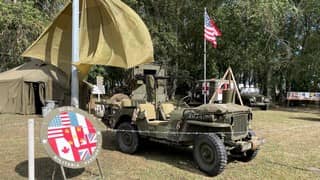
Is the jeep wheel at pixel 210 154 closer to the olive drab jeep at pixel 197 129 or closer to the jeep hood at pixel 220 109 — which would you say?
the olive drab jeep at pixel 197 129

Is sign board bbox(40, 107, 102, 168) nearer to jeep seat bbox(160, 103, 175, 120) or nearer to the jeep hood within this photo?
the jeep hood

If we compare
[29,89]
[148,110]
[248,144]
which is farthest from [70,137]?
[29,89]

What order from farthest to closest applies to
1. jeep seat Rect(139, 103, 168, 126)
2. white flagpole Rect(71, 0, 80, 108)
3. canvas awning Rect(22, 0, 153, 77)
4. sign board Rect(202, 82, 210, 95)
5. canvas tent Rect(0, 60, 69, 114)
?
sign board Rect(202, 82, 210, 95) < canvas tent Rect(0, 60, 69, 114) < canvas awning Rect(22, 0, 153, 77) < jeep seat Rect(139, 103, 168, 126) < white flagpole Rect(71, 0, 80, 108)

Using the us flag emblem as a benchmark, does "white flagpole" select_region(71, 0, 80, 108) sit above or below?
above

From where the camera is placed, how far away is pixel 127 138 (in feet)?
27.6

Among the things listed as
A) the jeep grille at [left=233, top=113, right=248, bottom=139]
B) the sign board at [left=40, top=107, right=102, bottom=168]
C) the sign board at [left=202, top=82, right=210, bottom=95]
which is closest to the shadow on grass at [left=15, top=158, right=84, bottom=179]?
the sign board at [left=40, top=107, right=102, bottom=168]

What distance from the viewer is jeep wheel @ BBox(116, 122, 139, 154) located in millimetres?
8211

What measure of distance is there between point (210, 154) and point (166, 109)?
215cm

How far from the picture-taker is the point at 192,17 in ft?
89.9

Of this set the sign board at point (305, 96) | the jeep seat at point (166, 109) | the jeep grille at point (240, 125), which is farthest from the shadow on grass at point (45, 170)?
the sign board at point (305, 96)

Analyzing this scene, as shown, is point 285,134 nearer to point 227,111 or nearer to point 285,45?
point 227,111

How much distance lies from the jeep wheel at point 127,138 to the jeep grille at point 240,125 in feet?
7.52

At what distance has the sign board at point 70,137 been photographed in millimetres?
5129

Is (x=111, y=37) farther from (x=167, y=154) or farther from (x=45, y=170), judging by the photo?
(x=45, y=170)
